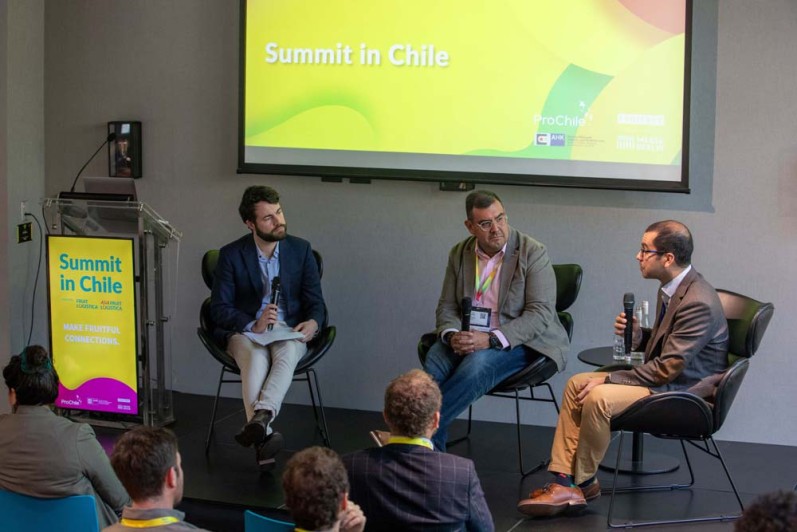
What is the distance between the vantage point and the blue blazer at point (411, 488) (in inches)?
126

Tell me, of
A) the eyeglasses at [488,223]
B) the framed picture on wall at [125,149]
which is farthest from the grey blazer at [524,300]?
the framed picture on wall at [125,149]

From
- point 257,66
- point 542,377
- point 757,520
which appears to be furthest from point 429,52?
point 757,520

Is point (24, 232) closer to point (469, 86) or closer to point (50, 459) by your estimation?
point (469, 86)

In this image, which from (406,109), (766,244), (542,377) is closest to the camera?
(542,377)

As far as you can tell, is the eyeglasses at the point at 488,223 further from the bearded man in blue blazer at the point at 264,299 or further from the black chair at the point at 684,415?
the black chair at the point at 684,415

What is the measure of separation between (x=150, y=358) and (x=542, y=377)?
2171 millimetres

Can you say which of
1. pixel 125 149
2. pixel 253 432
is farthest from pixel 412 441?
pixel 125 149

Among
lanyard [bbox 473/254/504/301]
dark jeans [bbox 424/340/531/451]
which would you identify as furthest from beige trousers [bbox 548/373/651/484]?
lanyard [bbox 473/254/504/301]

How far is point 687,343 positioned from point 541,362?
2.56ft

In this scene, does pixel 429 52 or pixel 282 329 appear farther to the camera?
pixel 429 52

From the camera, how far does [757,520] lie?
6.57 ft

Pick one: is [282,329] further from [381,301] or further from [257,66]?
[257,66]

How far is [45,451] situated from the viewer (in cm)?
354

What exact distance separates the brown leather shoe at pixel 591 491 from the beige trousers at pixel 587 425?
117mm
